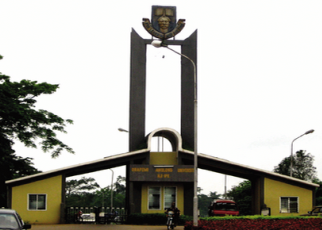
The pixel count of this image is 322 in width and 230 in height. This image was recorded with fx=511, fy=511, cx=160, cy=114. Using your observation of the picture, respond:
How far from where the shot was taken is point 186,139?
36656 mm

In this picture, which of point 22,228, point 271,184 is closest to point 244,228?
point 22,228

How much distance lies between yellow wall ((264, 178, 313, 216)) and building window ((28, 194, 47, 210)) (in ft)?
48.5

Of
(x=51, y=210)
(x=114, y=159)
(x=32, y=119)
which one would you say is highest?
(x=32, y=119)

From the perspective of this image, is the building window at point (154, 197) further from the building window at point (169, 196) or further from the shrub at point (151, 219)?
the shrub at point (151, 219)

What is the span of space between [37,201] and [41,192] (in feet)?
2.15

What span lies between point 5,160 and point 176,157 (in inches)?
612

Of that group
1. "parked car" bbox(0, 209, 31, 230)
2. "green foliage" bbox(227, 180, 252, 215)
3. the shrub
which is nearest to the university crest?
the shrub

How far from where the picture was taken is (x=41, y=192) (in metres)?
33.6

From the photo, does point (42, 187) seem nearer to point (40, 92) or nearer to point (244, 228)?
point (40, 92)

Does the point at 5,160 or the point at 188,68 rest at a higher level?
the point at 188,68

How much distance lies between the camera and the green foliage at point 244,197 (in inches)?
2512

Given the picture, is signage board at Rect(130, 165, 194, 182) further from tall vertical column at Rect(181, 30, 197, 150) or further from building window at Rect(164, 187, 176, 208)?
tall vertical column at Rect(181, 30, 197, 150)

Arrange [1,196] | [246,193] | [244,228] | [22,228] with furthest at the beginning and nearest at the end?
[246,193], [1,196], [244,228], [22,228]

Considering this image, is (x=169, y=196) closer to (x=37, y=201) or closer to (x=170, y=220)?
(x=170, y=220)
